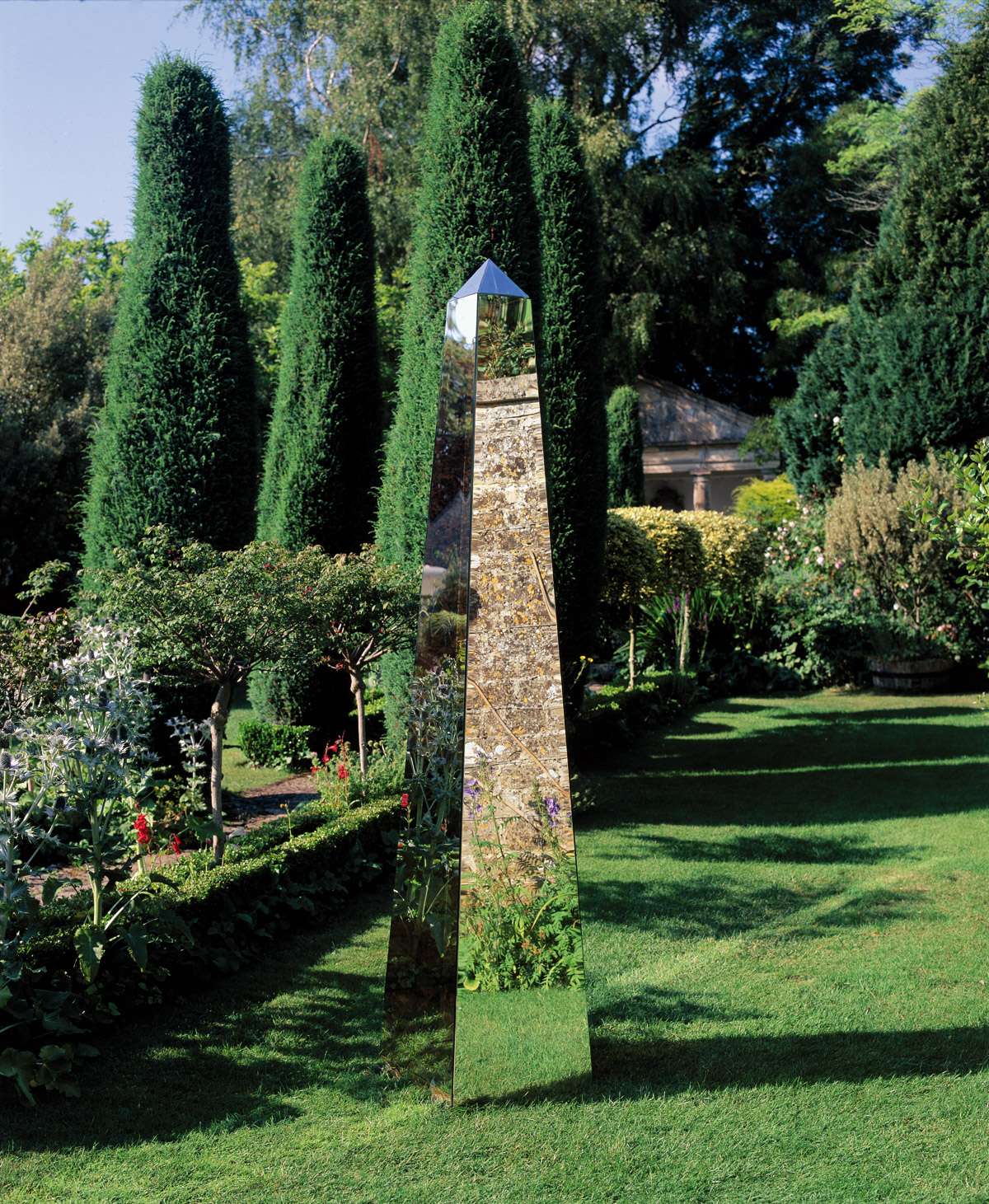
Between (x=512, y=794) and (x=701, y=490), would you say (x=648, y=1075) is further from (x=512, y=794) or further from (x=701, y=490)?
(x=701, y=490)

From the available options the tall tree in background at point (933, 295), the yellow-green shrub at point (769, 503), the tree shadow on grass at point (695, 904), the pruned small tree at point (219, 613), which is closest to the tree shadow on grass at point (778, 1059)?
the tree shadow on grass at point (695, 904)

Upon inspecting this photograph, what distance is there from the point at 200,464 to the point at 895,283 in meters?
11.2

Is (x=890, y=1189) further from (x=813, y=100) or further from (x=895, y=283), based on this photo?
(x=813, y=100)

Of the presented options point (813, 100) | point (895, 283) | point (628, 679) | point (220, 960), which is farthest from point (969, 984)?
point (813, 100)

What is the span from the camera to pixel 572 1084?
312cm

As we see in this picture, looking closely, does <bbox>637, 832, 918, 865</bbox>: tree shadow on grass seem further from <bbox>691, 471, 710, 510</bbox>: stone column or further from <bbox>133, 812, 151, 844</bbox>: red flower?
<bbox>691, 471, 710, 510</bbox>: stone column

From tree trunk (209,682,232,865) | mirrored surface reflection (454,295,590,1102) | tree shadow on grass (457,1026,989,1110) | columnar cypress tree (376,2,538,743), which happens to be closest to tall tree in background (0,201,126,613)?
columnar cypress tree (376,2,538,743)

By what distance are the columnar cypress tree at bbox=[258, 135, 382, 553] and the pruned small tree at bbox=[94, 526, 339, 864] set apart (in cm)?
356

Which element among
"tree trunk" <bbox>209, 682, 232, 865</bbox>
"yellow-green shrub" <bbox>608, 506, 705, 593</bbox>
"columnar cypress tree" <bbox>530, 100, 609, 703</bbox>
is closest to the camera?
"tree trunk" <bbox>209, 682, 232, 865</bbox>

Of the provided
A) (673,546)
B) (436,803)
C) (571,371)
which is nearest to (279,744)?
(571,371)

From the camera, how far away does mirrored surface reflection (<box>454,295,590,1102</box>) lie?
3008 millimetres

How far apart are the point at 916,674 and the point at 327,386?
8720 mm

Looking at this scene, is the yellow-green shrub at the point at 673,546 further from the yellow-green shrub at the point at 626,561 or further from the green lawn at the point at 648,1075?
the green lawn at the point at 648,1075

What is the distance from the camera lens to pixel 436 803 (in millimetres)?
3113
